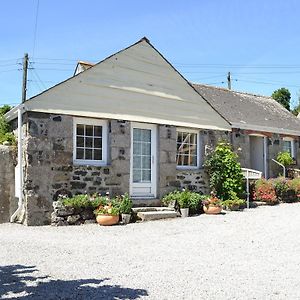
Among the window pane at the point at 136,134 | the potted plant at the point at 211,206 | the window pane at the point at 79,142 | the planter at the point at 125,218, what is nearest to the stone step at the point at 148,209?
the planter at the point at 125,218

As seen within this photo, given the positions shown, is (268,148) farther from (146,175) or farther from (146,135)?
(146,175)

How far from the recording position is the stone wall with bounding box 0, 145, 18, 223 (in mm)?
11281

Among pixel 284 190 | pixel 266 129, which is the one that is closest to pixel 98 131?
pixel 284 190

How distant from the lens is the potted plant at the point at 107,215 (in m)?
10.3

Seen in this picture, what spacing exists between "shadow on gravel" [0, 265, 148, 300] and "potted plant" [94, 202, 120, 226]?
467cm

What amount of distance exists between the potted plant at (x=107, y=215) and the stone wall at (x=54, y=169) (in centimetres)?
112

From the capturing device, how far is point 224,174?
13766mm

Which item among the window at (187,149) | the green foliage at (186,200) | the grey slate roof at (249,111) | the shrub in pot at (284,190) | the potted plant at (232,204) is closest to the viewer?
the green foliage at (186,200)

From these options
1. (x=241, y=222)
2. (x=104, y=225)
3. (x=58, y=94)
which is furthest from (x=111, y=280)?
(x=58, y=94)

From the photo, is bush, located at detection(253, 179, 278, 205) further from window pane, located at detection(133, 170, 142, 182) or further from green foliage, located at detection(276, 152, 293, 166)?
window pane, located at detection(133, 170, 142, 182)

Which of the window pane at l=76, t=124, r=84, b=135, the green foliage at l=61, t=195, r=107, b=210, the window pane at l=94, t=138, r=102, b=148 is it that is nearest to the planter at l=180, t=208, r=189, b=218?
the green foliage at l=61, t=195, r=107, b=210

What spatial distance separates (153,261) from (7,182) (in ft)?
21.4

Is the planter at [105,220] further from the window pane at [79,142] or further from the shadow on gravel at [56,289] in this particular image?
the shadow on gravel at [56,289]

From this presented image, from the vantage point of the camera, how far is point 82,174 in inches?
446
